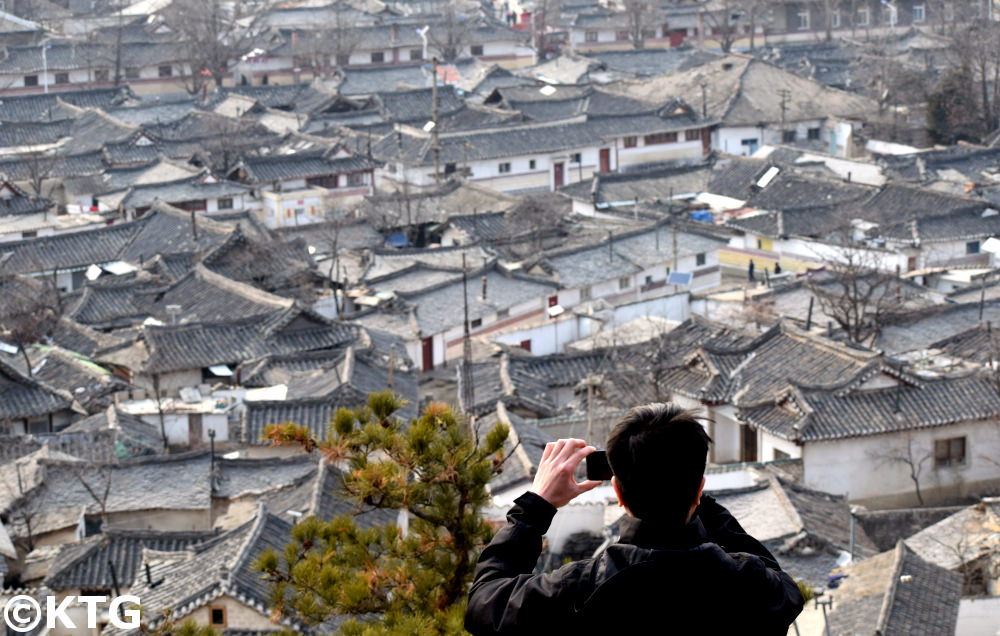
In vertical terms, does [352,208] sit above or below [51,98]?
below

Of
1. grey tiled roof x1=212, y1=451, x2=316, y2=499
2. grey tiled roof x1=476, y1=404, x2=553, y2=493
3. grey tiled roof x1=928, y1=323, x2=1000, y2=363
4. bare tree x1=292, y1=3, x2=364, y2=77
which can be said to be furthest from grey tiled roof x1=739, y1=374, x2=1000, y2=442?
bare tree x1=292, y1=3, x2=364, y2=77

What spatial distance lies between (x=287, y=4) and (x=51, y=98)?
1603cm

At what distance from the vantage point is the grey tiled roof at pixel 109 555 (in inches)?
526

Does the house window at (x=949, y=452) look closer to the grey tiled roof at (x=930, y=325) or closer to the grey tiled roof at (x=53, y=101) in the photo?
the grey tiled roof at (x=930, y=325)

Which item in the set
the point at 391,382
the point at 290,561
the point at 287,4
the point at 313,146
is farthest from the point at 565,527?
the point at 287,4

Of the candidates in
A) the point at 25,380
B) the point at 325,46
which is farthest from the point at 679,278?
the point at 325,46

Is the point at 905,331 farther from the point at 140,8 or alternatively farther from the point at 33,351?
the point at 140,8

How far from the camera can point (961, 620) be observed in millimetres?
12750

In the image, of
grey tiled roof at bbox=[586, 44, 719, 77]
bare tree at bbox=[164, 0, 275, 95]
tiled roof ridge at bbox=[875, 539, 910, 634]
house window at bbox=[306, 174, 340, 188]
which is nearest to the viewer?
tiled roof ridge at bbox=[875, 539, 910, 634]

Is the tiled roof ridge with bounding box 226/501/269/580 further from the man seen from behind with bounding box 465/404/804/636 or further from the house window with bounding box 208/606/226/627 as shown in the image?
the man seen from behind with bounding box 465/404/804/636

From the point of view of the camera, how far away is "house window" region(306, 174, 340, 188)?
119 ft

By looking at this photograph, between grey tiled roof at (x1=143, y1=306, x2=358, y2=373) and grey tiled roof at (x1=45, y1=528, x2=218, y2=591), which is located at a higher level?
grey tiled roof at (x1=143, y1=306, x2=358, y2=373)

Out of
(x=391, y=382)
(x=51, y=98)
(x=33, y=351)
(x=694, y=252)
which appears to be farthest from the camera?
(x=51, y=98)

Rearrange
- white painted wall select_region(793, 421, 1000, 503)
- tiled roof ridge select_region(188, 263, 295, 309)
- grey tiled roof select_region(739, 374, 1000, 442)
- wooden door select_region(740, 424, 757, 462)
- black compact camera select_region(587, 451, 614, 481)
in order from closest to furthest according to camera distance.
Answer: black compact camera select_region(587, 451, 614, 481), grey tiled roof select_region(739, 374, 1000, 442), white painted wall select_region(793, 421, 1000, 503), wooden door select_region(740, 424, 757, 462), tiled roof ridge select_region(188, 263, 295, 309)
